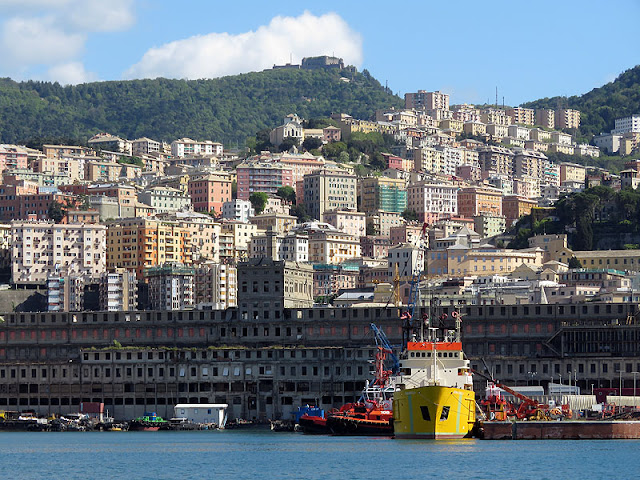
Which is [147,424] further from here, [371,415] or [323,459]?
[323,459]

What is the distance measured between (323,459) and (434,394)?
789 centimetres

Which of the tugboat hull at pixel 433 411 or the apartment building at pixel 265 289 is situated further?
the apartment building at pixel 265 289

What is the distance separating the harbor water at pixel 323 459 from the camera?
8256cm

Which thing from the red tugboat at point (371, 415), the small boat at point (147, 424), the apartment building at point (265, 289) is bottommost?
the small boat at point (147, 424)

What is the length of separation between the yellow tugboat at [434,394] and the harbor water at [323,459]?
1.15 meters

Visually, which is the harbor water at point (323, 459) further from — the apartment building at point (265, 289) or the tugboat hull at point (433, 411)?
the apartment building at point (265, 289)

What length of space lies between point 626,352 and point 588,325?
4.73 m

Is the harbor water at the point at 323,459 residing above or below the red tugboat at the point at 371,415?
below

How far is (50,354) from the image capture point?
154 m

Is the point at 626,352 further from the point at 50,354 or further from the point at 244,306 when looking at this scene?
the point at 50,354

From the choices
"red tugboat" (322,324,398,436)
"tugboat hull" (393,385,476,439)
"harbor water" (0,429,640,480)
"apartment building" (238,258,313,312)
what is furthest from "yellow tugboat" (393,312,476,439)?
"apartment building" (238,258,313,312)

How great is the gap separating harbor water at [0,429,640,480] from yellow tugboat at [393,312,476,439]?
1150 mm

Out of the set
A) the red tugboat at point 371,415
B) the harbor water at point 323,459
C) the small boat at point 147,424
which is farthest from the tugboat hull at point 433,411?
the small boat at point 147,424

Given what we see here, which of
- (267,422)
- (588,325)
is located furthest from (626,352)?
(267,422)
